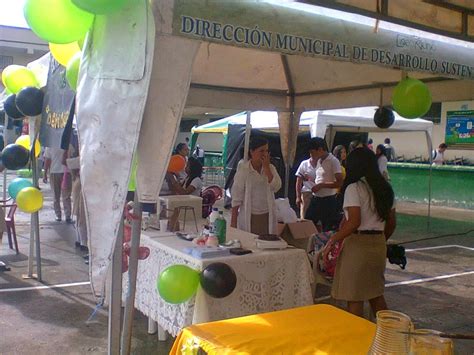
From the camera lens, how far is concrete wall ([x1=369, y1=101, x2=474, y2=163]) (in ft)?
55.2

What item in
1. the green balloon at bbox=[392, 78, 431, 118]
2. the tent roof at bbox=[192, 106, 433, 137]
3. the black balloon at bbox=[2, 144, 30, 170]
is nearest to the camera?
the green balloon at bbox=[392, 78, 431, 118]

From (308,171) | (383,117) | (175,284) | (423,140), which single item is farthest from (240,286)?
(423,140)

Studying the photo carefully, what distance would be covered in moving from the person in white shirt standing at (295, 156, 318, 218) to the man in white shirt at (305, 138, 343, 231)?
776mm

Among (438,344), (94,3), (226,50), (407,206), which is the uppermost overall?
(226,50)

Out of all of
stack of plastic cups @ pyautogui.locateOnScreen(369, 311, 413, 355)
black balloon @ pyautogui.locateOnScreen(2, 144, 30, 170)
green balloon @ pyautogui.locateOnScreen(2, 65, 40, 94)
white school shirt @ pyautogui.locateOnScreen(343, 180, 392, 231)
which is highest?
green balloon @ pyautogui.locateOnScreen(2, 65, 40, 94)

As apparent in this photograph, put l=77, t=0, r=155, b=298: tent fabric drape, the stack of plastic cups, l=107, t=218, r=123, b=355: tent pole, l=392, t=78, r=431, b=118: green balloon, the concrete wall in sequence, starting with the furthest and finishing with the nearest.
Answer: the concrete wall → l=392, t=78, r=431, b=118: green balloon → l=107, t=218, r=123, b=355: tent pole → l=77, t=0, r=155, b=298: tent fabric drape → the stack of plastic cups

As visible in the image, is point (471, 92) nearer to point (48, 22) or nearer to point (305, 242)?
point (305, 242)

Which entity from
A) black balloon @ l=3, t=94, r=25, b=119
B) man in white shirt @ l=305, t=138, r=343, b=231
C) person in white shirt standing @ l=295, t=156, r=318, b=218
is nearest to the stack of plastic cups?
black balloon @ l=3, t=94, r=25, b=119

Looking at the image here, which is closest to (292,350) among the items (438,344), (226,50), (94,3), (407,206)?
(438,344)

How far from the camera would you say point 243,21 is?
8.22ft

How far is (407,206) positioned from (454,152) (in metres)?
4.01

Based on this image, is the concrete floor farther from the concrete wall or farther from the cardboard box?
the concrete wall

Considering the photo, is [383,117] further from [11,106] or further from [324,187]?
[11,106]

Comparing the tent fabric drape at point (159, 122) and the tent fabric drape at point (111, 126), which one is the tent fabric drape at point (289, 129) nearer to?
the tent fabric drape at point (159, 122)
